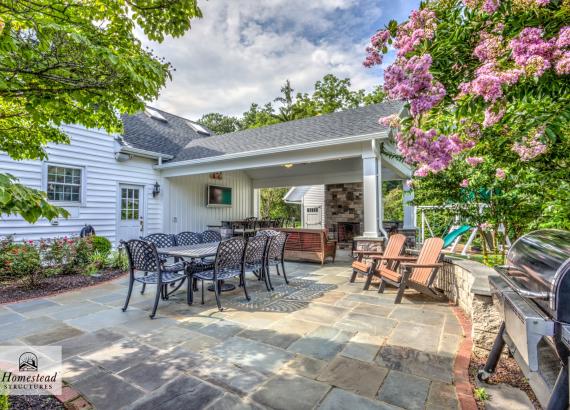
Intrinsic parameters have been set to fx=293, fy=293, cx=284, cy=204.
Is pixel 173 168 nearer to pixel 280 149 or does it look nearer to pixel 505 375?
pixel 280 149

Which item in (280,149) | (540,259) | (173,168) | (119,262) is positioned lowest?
(119,262)

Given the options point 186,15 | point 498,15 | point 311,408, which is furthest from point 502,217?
point 186,15

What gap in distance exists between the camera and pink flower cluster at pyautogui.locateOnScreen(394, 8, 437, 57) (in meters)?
2.19

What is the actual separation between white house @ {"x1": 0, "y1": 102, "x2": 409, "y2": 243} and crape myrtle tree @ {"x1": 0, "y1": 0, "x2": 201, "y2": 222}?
15.7 ft

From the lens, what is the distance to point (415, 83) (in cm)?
214

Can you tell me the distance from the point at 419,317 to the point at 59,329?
439 cm

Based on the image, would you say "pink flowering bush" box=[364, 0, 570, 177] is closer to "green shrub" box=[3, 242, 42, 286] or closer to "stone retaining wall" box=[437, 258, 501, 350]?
"stone retaining wall" box=[437, 258, 501, 350]

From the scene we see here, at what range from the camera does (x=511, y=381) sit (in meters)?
2.33

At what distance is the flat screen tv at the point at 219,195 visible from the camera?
38.4 ft

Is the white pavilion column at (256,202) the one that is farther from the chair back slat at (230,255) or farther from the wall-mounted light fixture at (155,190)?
the chair back slat at (230,255)

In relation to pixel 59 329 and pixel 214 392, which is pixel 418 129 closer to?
pixel 214 392

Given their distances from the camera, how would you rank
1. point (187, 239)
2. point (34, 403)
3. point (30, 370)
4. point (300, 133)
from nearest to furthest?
point (34, 403), point (30, 370), point (187, 239), point (300, 133)

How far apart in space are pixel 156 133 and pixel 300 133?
5947 mm

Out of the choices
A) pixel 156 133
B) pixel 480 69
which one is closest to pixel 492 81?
pixel 480 69
